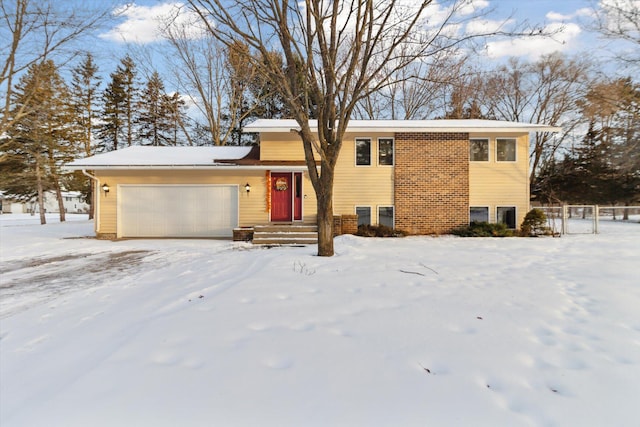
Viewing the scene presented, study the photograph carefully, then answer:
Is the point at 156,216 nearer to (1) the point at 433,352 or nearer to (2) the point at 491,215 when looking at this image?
(1) the point at 433,352

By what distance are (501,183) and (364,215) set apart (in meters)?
5.59

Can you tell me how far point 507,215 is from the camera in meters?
11.6

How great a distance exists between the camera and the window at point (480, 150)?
38.3 ft

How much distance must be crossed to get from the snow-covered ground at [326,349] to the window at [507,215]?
6.62 meters

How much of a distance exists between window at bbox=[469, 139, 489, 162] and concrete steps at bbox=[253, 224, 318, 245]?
7175 millimetres

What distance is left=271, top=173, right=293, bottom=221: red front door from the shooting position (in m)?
11.4

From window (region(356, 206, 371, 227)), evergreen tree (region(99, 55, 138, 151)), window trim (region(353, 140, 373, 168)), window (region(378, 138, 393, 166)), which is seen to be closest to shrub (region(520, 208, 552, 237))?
window (region(378, 138, 393, 166))

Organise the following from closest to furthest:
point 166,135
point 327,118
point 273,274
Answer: point 273,274, point 327,118, point 166,135

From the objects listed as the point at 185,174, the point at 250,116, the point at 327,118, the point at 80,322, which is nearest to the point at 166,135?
the point at 250,116

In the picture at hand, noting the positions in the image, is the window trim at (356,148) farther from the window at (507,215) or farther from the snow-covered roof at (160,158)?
the window at (507,215)

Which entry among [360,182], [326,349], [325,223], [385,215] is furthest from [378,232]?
[326,349]

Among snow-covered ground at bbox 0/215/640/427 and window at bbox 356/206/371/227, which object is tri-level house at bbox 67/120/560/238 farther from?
snow-covered ground at bbox 0/215/640/427

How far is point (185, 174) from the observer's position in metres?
11.2

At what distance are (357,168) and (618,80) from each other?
16.3m
